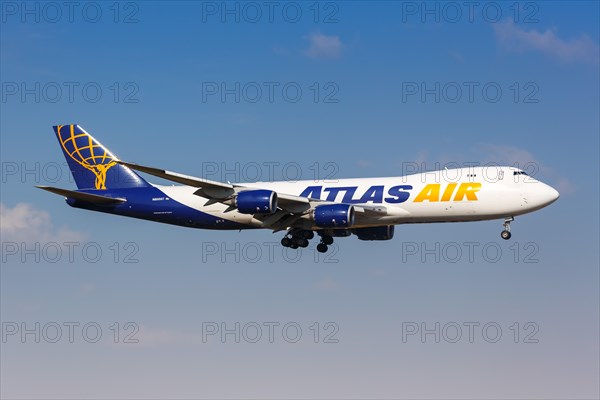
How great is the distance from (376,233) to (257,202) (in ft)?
32.6

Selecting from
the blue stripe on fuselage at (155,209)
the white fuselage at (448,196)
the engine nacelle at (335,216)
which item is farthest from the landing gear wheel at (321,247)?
the engine nacelle at (335,216)

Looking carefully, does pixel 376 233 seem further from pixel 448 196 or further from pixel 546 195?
pixel 546 195

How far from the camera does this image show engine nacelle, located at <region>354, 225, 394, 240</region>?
62469 millimetres

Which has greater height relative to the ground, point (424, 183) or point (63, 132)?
point (63, 132)

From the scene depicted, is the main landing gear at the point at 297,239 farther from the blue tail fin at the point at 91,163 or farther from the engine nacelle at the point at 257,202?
the blue tail fin at the point at 91,163

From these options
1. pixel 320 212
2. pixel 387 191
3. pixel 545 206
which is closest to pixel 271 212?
pixel 320 212

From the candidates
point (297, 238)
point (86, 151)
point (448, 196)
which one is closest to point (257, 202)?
point (297, 238)

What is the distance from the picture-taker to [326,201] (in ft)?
192

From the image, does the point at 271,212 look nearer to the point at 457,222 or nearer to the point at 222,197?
the point at 222,197

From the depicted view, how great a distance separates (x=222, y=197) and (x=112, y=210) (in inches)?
379

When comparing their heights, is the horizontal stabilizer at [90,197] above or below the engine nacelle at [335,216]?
above

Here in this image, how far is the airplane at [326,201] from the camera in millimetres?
55938

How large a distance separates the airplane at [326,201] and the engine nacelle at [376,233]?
61 mm

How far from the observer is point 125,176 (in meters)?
64.3
